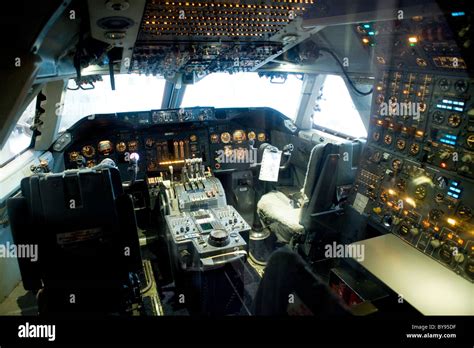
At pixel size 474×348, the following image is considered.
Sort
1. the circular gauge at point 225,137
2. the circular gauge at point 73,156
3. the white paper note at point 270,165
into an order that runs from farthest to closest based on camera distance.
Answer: the circular gauge at point 225,137, the circular gauge at point 73,156, the white paper note at point 270,165

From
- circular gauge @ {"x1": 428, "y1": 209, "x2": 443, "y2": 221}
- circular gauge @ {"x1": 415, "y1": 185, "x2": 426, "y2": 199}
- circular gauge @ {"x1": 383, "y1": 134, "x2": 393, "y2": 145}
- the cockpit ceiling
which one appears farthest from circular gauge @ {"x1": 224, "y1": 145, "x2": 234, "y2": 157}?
circular gauge @ {"x1": 428, "y1": 209, "x2": 443, "y2": 221}

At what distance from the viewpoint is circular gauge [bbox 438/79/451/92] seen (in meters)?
2.07

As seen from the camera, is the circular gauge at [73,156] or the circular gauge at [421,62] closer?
the circular gauge at [421,62]

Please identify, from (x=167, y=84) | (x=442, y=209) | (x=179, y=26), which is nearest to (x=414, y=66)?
(x=442, y=209)

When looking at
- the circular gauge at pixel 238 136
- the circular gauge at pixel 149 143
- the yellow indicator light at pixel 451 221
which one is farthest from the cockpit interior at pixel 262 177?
the circular gauge at pixel 238 136

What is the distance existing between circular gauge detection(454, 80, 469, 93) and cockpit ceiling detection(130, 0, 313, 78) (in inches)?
41.7

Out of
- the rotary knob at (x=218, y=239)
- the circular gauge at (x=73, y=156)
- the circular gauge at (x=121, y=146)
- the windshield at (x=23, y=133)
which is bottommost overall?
the rotary knob at (x=218, y=239)

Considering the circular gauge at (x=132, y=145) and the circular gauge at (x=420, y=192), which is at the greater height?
the circular gauge at (x=132, y=145)

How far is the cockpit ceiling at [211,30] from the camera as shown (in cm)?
160

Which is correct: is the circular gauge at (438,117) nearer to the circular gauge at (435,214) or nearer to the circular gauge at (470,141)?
the circular gauge at (470,141)

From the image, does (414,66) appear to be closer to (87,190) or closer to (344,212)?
(344,212)

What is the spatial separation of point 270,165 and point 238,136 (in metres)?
1.04

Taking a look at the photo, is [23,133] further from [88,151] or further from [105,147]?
[105,147]

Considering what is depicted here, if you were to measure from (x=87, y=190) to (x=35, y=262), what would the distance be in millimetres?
545
